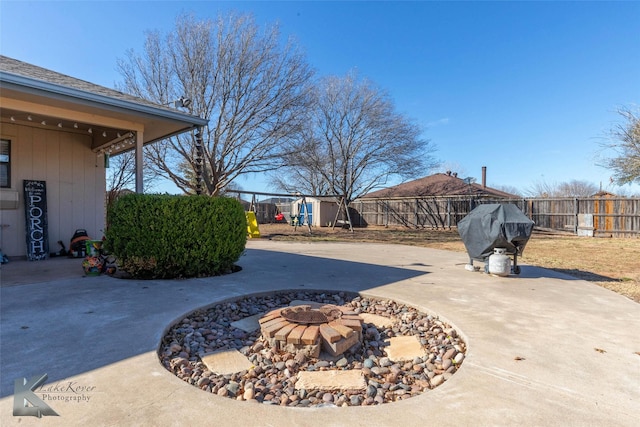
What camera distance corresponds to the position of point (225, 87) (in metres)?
12.1

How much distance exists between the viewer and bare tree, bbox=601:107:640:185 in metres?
9.88

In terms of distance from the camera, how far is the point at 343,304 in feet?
12.1

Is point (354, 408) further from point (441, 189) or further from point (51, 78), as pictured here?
point (441, 189)

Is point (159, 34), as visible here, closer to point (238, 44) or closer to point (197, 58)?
point (197, 58)

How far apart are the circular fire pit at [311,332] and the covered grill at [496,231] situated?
329 centimetres

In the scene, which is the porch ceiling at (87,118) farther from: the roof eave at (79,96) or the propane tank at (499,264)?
the propane tank at (499,264)

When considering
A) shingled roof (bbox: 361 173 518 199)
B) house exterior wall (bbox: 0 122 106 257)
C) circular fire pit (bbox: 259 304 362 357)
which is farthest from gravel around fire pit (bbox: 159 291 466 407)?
shingled roof (bbox: 361 173 518 199)

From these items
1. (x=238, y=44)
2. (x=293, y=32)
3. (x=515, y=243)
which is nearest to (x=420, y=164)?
(x=293, y=32)

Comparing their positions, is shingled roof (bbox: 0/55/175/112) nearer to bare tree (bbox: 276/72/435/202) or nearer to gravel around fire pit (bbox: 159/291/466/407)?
gravel around fire pit (bbox: 159/291/466/407)

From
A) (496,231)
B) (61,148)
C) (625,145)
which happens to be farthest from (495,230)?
(625,145)

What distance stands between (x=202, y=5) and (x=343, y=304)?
1235 centimetres

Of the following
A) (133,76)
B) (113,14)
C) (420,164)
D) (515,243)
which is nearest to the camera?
(515,243)

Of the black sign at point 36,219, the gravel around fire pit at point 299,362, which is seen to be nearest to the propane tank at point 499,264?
the gravel around fire pit at point 299,362

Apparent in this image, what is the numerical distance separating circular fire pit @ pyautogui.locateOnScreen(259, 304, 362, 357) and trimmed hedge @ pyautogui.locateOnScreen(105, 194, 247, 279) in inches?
85.2
